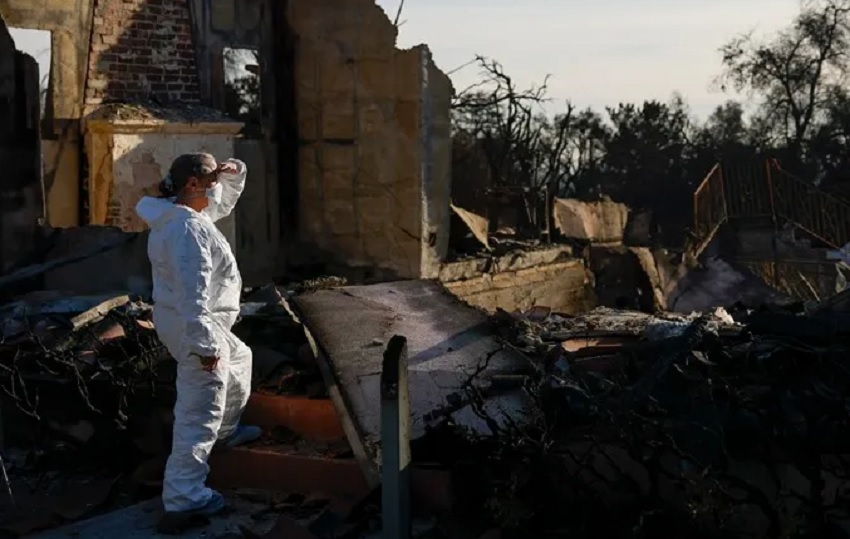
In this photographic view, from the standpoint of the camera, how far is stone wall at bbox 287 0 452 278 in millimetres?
10469

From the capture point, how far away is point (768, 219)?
598 inches

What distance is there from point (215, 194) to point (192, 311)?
Result: 0.67 meters

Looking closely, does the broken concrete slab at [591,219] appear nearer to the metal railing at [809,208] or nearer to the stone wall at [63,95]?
the metal railing at [809,208]

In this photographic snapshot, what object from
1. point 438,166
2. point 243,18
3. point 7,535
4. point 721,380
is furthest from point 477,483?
point 243,18

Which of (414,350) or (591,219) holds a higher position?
(591,219)

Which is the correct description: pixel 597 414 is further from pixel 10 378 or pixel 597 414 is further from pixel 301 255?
pixel 301 255

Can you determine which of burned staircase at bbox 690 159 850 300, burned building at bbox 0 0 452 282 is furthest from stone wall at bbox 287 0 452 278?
burned staircase at bbox 690 159 850 300

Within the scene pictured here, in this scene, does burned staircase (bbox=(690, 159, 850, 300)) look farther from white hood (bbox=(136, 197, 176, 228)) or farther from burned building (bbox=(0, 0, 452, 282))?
white hood (bbox=(136, 197, 176, 228))

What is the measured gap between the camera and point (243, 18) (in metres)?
10.9

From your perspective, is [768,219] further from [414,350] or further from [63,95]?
[414,350]

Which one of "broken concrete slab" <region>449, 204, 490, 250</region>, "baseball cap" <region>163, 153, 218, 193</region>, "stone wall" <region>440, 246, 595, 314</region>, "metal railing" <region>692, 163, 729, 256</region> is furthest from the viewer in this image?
"metal railing" <region>692, 163, 729, 256</region>

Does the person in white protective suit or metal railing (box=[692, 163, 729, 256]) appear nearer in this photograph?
the person in white protective suit

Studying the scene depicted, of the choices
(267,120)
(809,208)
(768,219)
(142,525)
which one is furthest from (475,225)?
(142,525)

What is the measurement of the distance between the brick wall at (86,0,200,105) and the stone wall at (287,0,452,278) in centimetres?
126
